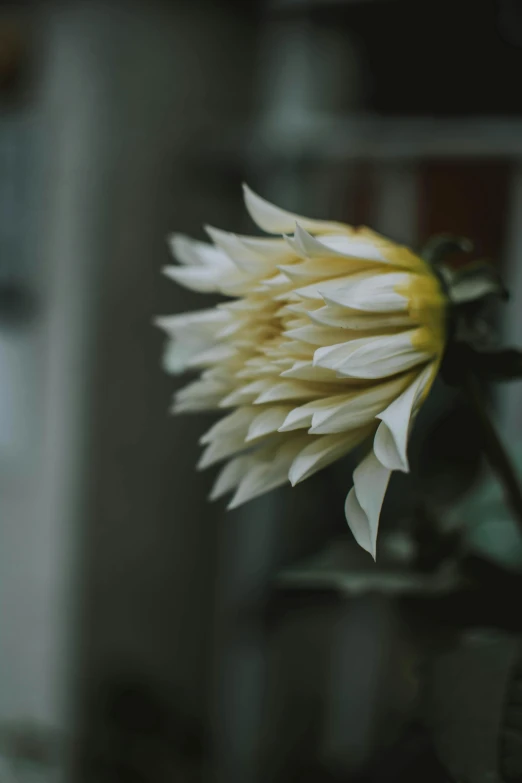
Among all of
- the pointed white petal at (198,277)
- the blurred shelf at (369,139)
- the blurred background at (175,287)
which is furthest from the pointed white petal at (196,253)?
the blurred shelf at (369,139)

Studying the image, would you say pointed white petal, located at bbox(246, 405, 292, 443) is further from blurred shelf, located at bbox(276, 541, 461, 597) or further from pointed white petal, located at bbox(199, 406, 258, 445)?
blurred shelf, located at bbox(276, 541, 461, 597)

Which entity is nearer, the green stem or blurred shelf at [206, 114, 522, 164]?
the green stem

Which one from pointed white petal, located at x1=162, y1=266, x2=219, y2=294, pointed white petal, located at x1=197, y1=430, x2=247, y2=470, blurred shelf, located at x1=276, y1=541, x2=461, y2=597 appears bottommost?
blurred shelf, located at x1=276, y1=541, x2=461, y2=597

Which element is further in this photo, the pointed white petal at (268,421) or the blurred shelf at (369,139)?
the blurred shelf at (369,139)

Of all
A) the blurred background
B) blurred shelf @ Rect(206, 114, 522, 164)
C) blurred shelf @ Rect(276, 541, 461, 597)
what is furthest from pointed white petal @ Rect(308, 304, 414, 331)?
blurred shelf @ Rect(206, 114, 522, 164)

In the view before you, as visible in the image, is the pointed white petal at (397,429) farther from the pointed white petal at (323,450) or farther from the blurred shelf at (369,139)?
the blurred shelf at (369,139)

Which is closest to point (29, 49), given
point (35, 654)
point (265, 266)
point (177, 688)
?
point (35, 654)

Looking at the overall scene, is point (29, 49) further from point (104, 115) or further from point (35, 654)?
point (35, 654)
